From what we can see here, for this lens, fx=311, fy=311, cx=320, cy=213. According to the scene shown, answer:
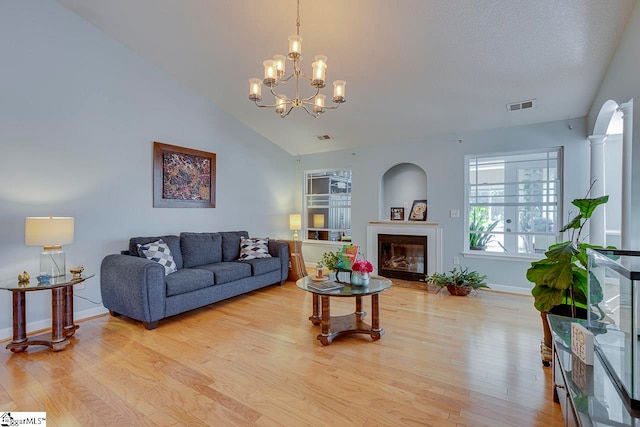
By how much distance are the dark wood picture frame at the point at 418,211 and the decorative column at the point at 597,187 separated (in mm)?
2172

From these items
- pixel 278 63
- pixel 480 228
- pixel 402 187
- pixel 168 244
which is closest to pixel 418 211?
pixel 402 187

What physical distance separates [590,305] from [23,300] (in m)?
4.23

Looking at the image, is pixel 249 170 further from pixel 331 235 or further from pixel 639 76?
pixel 639 76

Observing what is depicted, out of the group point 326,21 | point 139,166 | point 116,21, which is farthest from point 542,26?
point 139,166

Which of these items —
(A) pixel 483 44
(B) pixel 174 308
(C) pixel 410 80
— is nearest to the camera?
(A) pixel 483 44

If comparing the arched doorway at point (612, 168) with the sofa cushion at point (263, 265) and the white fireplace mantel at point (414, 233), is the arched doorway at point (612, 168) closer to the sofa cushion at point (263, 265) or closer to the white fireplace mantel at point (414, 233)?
the white fireplace mantel at point (414, 233)

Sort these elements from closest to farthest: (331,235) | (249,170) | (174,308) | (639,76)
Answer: (639,76), (174,308), (249,170), (331,235)

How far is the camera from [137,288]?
122 inches

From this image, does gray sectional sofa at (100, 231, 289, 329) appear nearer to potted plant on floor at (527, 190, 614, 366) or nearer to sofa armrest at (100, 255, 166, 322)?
sofa armrest at (100, 255, 166, 322)

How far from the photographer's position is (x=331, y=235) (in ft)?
21.4

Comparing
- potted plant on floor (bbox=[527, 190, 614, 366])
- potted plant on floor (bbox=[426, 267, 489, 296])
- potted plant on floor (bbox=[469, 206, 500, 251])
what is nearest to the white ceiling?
potted plant on floor (bbox=[469, 206, 500, 251])

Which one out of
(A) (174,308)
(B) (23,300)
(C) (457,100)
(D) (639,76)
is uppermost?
(C) (457,100)

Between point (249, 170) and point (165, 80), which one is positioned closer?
point (165, 80)

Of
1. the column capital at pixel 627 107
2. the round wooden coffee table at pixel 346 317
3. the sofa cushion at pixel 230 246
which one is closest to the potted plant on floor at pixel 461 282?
the round wooden coffee table at pixel 346 317
